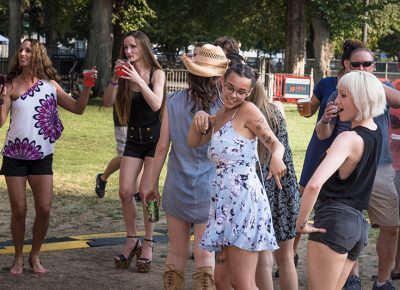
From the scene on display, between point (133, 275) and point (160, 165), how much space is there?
203cm

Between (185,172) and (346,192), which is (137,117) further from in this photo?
(346,192)

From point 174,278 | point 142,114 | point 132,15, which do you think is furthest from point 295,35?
point 174,278

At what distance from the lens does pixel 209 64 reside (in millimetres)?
5832

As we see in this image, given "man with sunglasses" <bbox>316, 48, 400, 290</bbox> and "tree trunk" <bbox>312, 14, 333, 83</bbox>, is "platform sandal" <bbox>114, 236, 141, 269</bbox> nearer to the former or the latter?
"man with sunglasses" <bbox>316, 48, 400, 290</bbox>

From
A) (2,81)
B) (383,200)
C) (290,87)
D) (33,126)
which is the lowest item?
(290,87)

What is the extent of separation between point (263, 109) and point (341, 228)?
138cm

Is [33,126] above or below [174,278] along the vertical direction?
above

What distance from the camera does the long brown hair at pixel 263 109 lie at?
583 cm

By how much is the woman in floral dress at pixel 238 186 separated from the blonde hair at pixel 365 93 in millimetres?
564

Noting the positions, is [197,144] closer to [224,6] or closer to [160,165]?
[160,165]

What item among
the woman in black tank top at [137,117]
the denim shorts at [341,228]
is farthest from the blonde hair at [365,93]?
the woman in black tank top at [137,117]

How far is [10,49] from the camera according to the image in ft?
114

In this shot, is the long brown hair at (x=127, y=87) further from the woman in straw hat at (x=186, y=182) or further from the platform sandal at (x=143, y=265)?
the woman in straw hat at (x=186, y=182)

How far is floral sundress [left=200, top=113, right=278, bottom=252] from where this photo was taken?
530 centimetres
